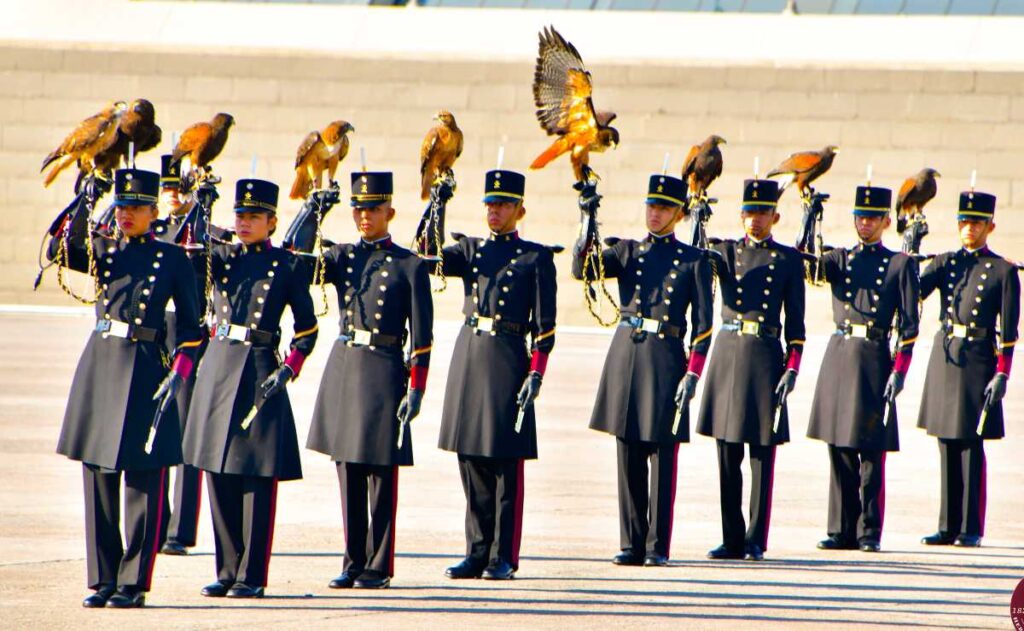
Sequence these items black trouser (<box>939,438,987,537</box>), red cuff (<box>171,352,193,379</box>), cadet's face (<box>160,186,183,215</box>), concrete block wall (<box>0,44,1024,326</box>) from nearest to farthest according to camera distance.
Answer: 1. red cuff (<box>171,352,193,379</box>)
2. cadet's face (<box>160,186,183,215</box>)
3. black trouser (<box>939,438,987,537</box>)
4. concrete block wall (<box>0,44,1024,326</box>)

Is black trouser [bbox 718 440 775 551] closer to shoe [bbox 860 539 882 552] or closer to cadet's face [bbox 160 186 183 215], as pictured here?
shoe [bbox 860 539 882 552]

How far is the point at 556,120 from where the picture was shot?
27.3ft

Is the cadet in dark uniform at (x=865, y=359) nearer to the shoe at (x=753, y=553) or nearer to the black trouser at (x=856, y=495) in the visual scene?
the black trouser at (x=856, y=495)

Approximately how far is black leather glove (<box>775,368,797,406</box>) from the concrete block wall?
14046 mm

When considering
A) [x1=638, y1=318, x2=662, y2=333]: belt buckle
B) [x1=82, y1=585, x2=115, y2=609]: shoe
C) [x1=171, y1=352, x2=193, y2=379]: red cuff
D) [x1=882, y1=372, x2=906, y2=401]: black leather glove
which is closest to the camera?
[x1=82, y1=585, x2=115, y2=609]: shoe

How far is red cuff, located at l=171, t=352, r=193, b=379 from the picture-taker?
23.5 feet

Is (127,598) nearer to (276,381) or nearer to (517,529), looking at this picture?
(276,381)

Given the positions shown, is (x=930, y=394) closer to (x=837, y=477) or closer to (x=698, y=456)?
(x=837, y=477)

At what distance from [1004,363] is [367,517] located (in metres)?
3.83

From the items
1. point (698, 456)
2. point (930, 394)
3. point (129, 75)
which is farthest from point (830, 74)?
point (930, 394)

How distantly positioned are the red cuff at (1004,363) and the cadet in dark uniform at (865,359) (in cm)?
59

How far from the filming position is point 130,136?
301 inches

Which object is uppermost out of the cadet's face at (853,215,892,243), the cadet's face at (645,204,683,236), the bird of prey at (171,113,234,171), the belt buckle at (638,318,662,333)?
the bird of prey at (171,113,234,171)

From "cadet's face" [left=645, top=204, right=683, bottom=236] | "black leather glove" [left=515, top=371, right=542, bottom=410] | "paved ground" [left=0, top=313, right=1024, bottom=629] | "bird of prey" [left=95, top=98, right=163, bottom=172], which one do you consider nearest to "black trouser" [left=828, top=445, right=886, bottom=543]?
"paved ground" [left=0, top=313, right=1024, bottom=629]
